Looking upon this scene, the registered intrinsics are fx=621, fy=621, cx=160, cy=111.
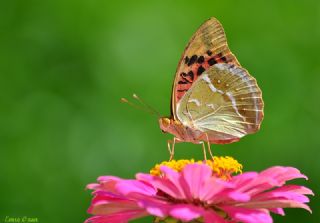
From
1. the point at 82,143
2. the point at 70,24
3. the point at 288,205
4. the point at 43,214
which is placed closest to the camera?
the point at 288,205

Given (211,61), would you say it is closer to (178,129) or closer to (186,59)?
(186,59)

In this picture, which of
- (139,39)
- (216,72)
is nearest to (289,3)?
(139,39)

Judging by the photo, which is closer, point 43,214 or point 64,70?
point 43,214

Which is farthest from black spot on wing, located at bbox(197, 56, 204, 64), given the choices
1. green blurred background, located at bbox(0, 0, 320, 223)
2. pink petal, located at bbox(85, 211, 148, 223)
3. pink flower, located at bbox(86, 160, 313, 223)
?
green blurred background, located at bbox(0, 0, 320, 223)

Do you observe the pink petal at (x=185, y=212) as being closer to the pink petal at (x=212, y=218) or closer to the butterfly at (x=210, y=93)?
the pink petal at (x=212, y=218)

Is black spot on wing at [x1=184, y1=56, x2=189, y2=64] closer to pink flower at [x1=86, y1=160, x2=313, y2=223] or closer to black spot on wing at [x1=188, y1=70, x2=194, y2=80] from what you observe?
black spot on wing at [x1=188, y1=70, x2=194, y2=80]

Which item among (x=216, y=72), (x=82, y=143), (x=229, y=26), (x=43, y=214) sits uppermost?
(x=229, y=26)

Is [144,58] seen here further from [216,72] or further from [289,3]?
[216,72]

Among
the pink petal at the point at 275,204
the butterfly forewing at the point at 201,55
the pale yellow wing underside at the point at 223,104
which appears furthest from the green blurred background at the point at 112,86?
the pink petal at the point at 275,204
